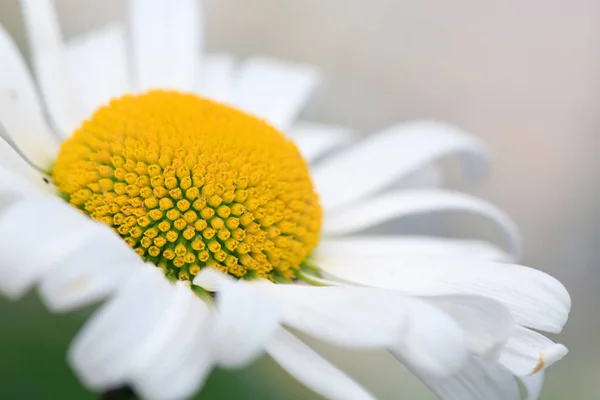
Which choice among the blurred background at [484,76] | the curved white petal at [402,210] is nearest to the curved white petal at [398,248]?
the curved white petal at [402,210]

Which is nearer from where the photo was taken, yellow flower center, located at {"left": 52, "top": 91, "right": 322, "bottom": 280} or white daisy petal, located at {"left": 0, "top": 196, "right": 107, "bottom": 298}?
white daisy petal, located at {"left": 0, "top": 196, "right": 107, "bottom": 298}

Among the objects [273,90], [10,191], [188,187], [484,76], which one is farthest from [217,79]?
[484,76]

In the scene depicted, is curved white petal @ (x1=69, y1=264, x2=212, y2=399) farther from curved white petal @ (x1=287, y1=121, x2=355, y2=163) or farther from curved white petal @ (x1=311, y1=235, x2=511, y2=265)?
curved white petal @ (x1=287, y1=121, x2=355, y2=163)

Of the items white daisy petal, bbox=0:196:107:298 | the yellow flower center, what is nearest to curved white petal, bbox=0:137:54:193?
the yellow flower center

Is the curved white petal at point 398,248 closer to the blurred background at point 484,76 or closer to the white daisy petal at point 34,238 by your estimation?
the white daisy petal at point 34,238

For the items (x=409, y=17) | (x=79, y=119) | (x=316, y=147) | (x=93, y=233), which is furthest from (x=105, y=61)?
(x=409, y=17)

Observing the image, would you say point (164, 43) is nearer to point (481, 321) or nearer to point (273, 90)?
point (273, 90)
